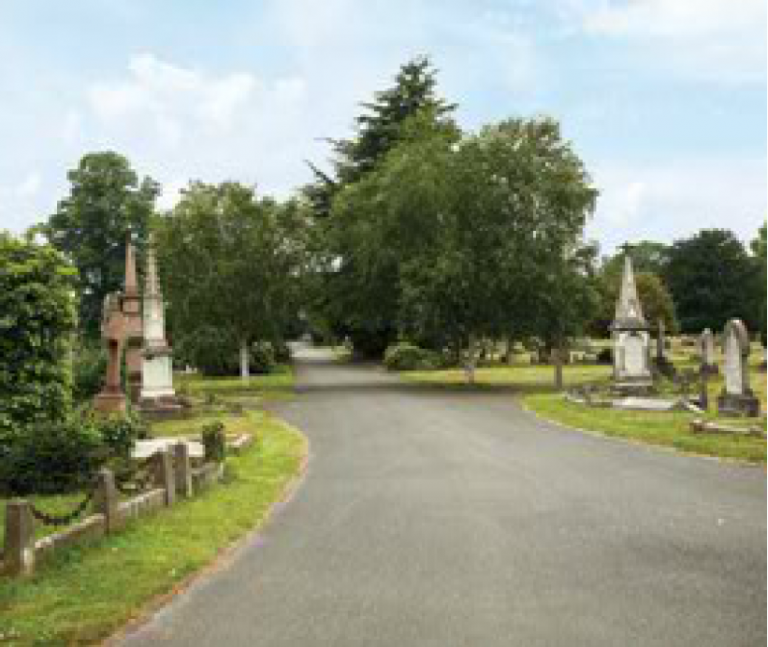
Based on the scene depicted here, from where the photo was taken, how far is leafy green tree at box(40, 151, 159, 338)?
59750 mm

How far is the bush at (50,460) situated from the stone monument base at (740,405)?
51.6 ft

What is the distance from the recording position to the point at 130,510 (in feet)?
35.8

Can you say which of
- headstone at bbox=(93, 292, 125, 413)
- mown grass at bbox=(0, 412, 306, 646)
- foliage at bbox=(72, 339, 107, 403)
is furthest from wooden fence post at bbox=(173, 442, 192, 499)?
foliage at bbox=(72, 339, 107, 403)

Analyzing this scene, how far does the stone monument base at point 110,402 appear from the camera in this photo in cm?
2070

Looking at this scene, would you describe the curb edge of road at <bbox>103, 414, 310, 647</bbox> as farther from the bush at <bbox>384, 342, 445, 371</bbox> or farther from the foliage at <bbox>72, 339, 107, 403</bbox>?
the bush at <bbox>384, 342, 445, 371</bbox>

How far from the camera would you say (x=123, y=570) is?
8.61 m

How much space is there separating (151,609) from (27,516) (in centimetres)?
181

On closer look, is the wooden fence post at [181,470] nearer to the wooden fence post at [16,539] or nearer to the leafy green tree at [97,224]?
the wooden fence post at [16,539]

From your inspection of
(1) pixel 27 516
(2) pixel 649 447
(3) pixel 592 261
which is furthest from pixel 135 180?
(1) pixel 27 516

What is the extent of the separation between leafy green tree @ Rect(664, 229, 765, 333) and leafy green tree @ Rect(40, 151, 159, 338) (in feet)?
151

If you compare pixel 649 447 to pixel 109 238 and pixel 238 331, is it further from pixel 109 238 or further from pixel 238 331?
pixel 109 238

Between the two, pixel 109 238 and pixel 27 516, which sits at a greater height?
pixel 109 238

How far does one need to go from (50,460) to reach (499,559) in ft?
25.1

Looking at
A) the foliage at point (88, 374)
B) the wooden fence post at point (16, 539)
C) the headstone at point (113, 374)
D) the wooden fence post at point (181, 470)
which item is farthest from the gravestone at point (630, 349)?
the wooden fence post at point (16, 539)
